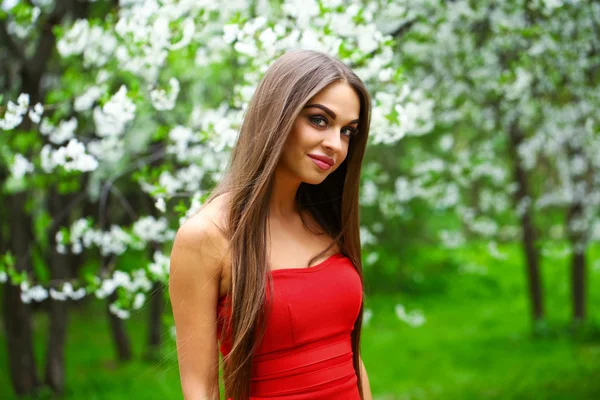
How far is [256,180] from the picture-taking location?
6.09 feet

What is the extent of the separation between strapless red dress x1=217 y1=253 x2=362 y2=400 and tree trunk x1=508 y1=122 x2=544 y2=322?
4527 millimetres

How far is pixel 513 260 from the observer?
43.4ft

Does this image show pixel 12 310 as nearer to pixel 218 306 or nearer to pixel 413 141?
pixel 413 141

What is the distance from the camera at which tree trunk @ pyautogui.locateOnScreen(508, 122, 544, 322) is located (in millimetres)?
6613

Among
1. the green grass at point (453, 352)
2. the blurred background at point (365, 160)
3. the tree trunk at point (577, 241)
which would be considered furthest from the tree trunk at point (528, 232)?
the tree trunk at point (577, 241)

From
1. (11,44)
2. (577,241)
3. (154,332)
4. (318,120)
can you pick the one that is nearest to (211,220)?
(318,120)

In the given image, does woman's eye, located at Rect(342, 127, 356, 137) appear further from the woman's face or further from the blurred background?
the blurred background

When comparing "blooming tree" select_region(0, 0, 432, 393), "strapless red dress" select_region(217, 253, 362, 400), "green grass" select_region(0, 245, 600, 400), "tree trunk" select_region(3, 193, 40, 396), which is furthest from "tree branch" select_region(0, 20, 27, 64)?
"strapless red dress" select_region(217, 253, 362, 400)

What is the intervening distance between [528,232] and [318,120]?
253 inches

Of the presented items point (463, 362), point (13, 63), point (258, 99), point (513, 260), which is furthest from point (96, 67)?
point (513, 260)

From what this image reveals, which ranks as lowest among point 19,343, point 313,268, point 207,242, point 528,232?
point 19,343

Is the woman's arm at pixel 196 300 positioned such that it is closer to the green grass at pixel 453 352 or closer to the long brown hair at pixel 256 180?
the long brown hair at pixel 256 180

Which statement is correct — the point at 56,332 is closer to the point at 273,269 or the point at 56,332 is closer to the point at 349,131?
the point at 273,269

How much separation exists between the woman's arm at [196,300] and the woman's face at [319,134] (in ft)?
1.07
